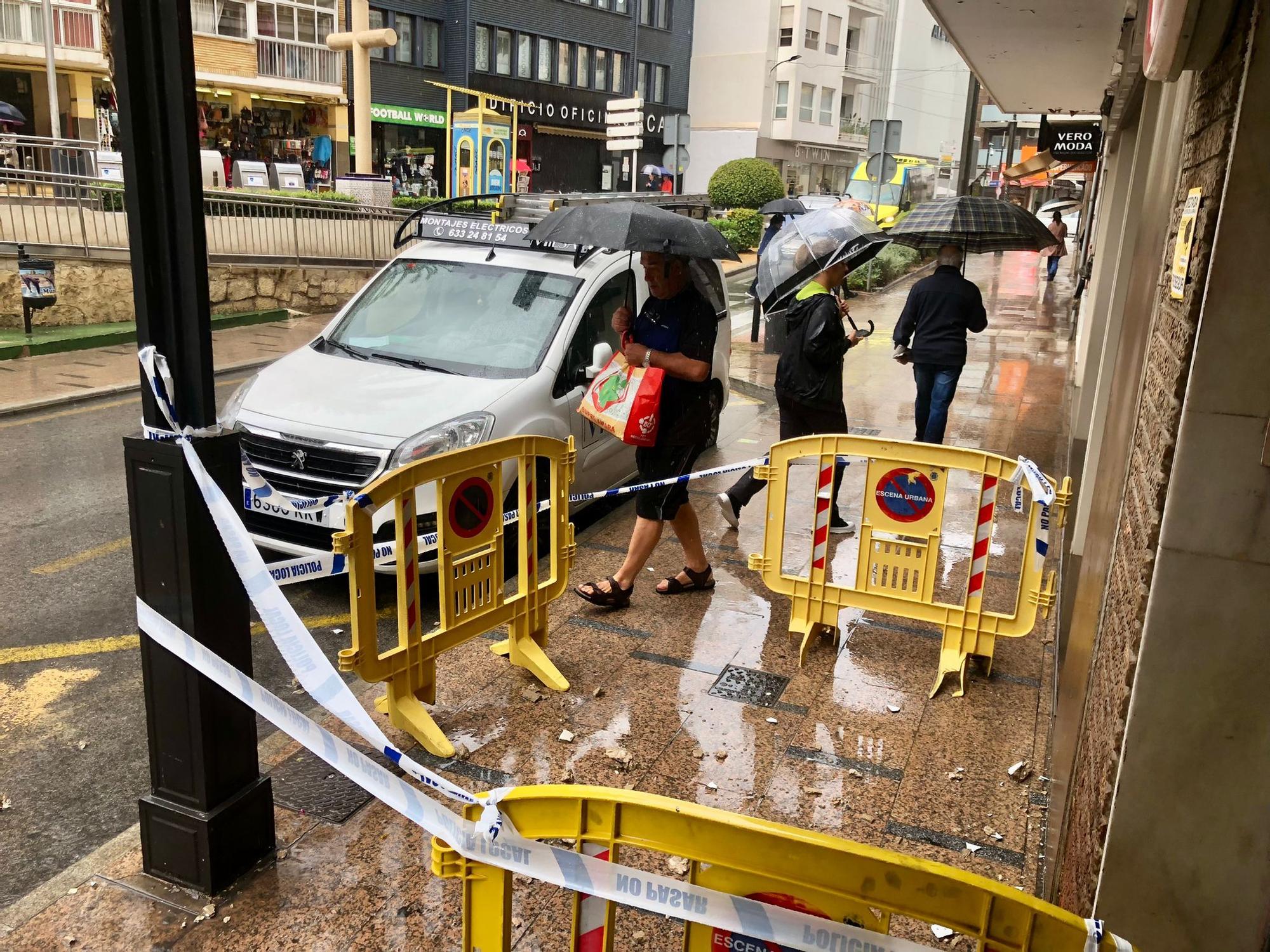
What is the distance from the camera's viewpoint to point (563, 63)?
45031mm

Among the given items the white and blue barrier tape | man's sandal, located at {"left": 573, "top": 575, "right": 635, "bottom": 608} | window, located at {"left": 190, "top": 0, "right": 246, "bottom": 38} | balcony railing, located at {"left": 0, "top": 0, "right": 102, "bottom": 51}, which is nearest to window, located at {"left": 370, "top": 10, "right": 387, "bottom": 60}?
window, located at {"left": 190, "top": 0, "right": 246, "bottom": 38}

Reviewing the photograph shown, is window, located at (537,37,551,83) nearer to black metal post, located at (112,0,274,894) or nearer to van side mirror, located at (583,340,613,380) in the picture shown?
van side mirror, located at (583,340,613,380)

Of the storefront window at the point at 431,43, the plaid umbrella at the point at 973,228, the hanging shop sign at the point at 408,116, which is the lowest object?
the plaid umbrella at the point at 973,228

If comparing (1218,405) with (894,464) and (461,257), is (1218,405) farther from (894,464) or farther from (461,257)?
(461,257)

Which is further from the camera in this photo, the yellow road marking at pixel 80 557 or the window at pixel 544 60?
the window at pixel 544 60

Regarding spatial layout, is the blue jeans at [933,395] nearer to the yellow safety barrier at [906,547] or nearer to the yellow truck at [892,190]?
the yellow safety barrier at [906,547]

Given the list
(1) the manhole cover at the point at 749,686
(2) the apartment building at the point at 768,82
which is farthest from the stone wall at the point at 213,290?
(2) the apartment building at the point at 768,82

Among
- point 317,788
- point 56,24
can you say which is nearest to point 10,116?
point 56,24

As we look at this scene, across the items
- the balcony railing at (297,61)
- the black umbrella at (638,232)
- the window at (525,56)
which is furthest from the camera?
the window at (525,56)

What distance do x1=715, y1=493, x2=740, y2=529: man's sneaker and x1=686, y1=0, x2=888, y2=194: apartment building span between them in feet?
155

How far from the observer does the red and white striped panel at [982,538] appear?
15.3 ft

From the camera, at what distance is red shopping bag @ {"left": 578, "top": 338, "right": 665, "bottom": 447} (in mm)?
5324

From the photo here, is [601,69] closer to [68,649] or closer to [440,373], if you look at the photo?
[440,373]

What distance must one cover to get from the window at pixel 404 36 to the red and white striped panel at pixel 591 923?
40.5 metres
